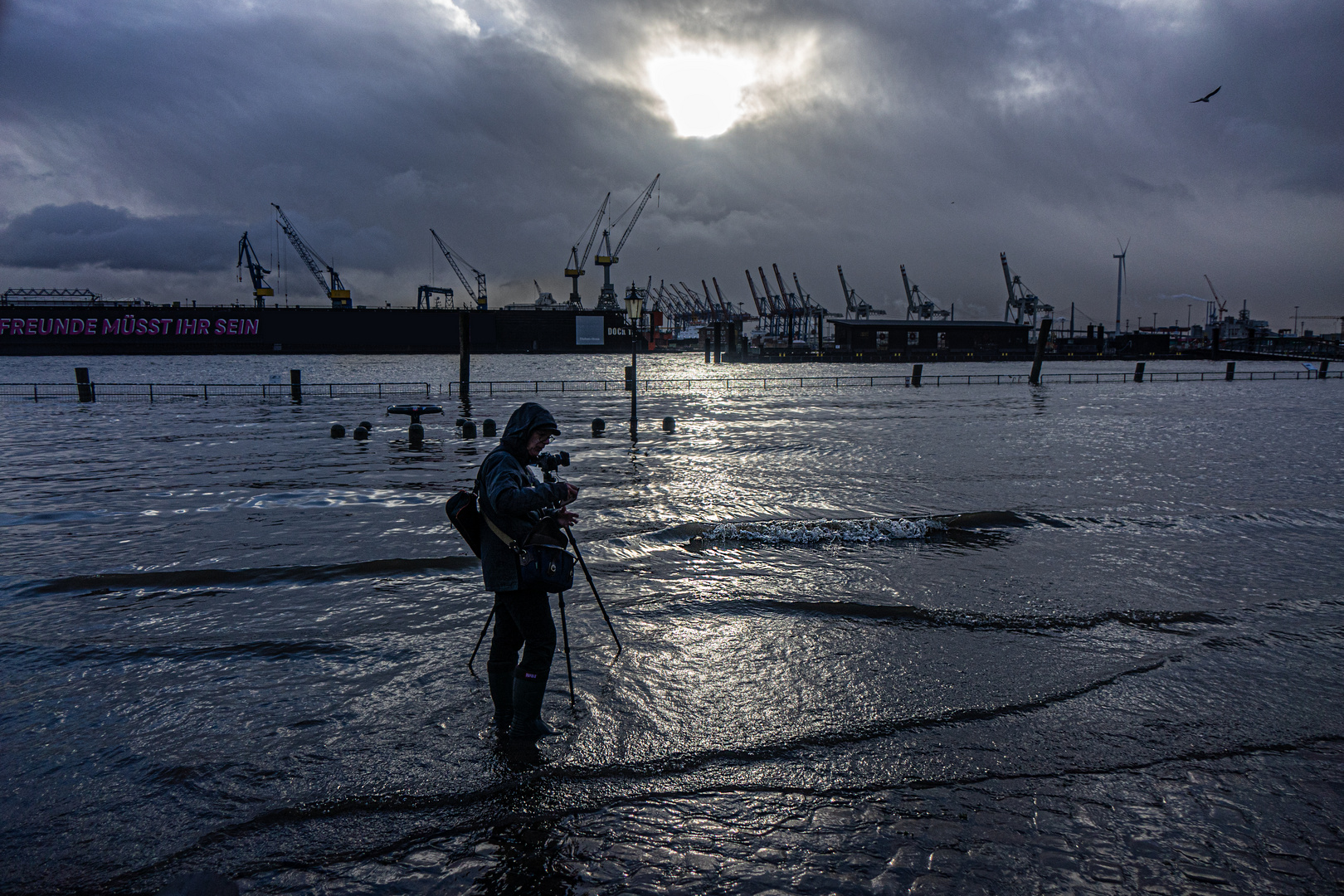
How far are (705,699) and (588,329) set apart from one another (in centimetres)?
13771

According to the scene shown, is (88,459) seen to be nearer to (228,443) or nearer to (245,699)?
(228,443)

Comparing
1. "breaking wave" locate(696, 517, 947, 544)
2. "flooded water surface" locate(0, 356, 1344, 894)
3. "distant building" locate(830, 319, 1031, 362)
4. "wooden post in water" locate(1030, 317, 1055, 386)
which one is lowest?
"flooded water surface" locate(0, 356, 1344, 894)

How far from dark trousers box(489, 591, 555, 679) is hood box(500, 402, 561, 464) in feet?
2.70

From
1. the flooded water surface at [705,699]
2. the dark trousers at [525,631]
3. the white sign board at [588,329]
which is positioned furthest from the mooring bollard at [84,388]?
the white sign board at [588,329]

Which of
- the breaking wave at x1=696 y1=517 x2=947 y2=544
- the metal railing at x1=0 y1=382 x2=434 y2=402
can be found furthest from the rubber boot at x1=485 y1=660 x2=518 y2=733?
the metal railing at x1=0 y1=382 x2=434 y2=402

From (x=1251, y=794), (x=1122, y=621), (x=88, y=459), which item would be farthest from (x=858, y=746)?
(x=88, y=459)

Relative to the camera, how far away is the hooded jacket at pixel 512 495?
156 inches

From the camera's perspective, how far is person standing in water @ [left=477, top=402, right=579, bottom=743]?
4043 millimetres

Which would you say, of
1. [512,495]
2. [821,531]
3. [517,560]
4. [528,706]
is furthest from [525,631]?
[821,531]

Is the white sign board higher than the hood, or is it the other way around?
the white sign board

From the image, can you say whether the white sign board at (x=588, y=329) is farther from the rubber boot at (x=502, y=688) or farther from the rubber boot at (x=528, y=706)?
the rubber boot at (x=528, y=706)

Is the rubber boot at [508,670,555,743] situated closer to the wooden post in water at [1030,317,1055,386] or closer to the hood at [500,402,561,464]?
the hood at [500,402,561,464]

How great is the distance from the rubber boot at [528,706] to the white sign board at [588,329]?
137749 millimetres

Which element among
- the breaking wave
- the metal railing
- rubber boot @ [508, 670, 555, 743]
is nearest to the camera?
rubber boot @ [508, 670, 555, 743]
